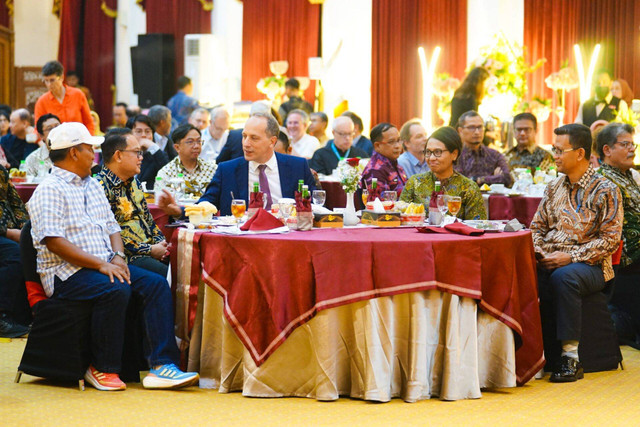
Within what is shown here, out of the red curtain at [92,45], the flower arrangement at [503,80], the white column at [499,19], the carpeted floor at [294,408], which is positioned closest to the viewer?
Answer: the carpeted floor at [294,408]

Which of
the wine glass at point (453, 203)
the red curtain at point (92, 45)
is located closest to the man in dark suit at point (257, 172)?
the wine glass at point (453, 203)

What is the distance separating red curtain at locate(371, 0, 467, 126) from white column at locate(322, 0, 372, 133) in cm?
15

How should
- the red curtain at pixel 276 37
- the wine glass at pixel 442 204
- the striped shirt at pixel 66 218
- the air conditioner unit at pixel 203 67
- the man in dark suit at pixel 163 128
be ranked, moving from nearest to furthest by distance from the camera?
the striped shirt at pixel 66 218 < the wine glass at pixel 442 204 < the man in dark suit at pixel 163 128 < the red curtain at pixel 276 37 < the air conditioner unit at pixel 203 67

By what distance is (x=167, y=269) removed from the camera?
441 centimetres

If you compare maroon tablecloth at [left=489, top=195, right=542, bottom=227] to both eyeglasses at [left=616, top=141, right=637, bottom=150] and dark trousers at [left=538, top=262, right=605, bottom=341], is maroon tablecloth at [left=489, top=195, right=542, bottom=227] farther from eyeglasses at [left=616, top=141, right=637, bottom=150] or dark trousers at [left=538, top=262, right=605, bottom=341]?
dark trousers at [left=538, top=262, right=605, bottom=341]

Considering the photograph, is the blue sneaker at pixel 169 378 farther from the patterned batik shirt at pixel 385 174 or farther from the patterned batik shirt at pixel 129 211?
the patterned batik shirt at pixel 385 174

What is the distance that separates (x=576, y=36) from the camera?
12.9 m

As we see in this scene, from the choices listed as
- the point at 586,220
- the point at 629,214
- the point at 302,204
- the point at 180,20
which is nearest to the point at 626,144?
the point at 629,214

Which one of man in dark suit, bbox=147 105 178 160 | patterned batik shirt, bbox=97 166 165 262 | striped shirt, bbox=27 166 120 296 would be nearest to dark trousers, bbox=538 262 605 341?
patterned batik shirt, bbox=97 166 165 262

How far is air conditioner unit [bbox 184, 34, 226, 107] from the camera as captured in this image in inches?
586

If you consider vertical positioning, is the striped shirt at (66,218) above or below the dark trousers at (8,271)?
above

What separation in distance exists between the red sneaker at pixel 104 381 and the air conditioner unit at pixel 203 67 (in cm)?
1124

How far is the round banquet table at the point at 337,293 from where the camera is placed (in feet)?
11.8

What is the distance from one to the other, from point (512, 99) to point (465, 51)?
2.19 m
